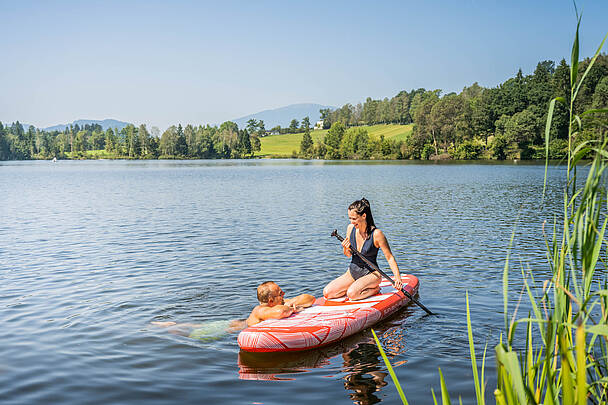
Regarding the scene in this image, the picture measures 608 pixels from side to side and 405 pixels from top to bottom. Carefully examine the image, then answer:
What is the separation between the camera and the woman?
29.8 ft

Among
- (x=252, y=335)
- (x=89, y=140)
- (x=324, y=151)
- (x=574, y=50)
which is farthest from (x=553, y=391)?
(x=89, y=140)

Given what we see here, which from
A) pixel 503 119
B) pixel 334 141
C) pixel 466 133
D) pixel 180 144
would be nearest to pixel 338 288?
pixel 503 119

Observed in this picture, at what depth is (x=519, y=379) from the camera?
2.37 meters

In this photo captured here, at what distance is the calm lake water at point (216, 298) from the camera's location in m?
6.73

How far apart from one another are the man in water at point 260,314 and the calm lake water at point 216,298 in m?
0.25

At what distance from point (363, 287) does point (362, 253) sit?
584mm

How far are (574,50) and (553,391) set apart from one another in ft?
6.67

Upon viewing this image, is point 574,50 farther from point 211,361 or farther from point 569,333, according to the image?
point 211,361

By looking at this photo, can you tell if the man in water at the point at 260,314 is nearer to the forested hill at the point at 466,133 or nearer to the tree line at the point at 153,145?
the forested hill at the point at 466,133

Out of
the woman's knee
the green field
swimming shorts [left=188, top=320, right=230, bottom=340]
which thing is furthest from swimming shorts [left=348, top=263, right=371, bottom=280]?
the green field

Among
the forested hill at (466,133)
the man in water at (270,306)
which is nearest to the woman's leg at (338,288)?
the man in water at (270,306)

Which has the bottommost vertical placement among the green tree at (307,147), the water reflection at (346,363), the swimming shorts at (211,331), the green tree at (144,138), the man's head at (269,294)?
the water reflection at (346,363)

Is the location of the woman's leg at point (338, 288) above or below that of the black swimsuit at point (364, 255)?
below

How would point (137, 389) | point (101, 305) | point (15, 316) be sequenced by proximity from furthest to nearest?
point (101, 305) → point (15, 316) → point (137, 389)
